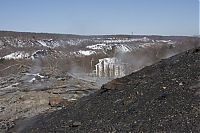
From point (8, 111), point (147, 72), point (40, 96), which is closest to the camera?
point (147, 72)

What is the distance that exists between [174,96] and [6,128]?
5189mm

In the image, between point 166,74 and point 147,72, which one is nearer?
point 166,74

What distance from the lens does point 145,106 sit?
7.73m

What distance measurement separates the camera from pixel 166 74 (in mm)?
8977

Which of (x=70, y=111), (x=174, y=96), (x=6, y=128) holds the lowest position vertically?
(x=6, y=128)

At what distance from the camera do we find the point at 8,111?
13.0 meters

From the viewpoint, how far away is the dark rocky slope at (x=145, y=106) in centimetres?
697

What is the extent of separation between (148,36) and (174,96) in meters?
114

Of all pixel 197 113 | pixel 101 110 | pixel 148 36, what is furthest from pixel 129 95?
pixel 148 36

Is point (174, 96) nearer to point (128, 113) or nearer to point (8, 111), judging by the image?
point (128, 113)

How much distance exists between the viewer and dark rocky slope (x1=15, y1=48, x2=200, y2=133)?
22.9ft

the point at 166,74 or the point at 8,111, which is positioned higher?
the point at 166,74

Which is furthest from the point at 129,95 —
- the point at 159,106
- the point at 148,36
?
the point at 148,36

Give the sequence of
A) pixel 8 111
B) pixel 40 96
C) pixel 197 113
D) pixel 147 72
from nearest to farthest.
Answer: pixel 197 113 < pixel 147 72 < pixel 8 111 < pixel 40 96
